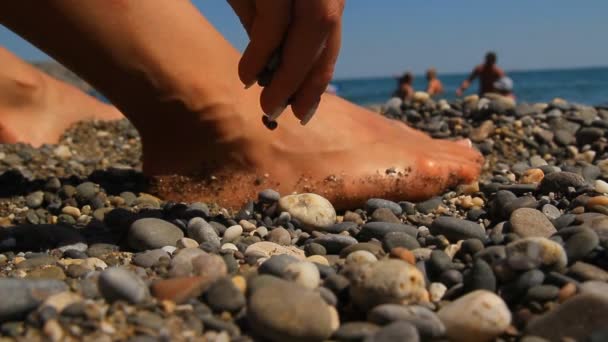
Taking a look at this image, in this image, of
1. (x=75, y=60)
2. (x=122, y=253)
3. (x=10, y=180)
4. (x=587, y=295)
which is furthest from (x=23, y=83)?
(x=587, y=295)

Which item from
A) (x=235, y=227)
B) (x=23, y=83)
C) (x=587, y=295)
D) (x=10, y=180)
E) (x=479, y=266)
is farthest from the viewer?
(x=23, y=83)

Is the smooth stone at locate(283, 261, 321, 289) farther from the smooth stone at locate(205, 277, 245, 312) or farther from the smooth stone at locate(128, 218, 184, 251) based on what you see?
the smooth stone at locate(128, 218, 184, 251)

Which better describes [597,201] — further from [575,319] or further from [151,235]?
[151,235]

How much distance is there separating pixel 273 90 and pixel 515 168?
3.60 feet

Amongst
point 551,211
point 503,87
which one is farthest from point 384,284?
point 503,87

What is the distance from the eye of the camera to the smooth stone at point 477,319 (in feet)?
2.77

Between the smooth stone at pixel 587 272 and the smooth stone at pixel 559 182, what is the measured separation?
61cm

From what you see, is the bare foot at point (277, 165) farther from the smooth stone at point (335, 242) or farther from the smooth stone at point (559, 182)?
the smooth stone at point (335, 242)

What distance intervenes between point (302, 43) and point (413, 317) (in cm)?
61

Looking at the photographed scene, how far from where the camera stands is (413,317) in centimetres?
84

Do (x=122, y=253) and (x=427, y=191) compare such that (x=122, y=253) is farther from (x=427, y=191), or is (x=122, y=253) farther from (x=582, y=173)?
(x=582, y=173)

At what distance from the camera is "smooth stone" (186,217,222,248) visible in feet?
4.58

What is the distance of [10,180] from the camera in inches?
80.6

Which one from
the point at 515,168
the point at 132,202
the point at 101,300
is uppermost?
the point at 515,168
